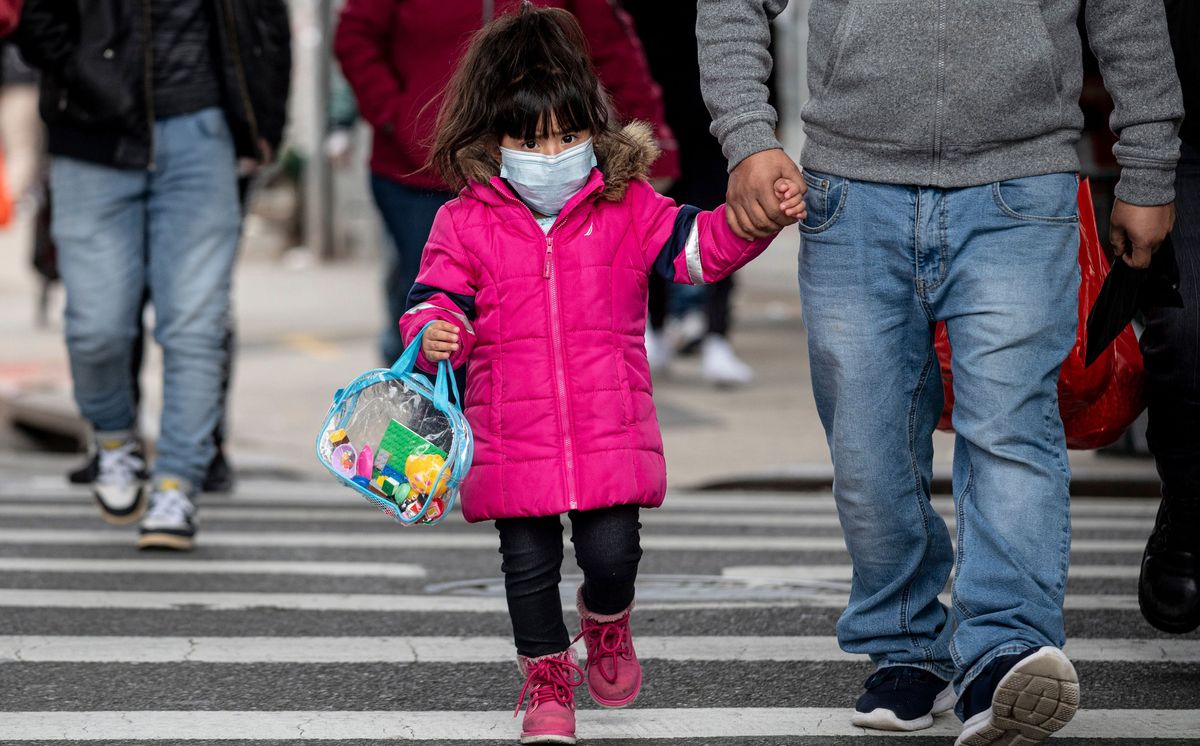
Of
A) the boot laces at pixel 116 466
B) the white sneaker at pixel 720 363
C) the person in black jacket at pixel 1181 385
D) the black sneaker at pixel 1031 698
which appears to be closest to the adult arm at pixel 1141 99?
the person in black jacket at pixel 1181 385

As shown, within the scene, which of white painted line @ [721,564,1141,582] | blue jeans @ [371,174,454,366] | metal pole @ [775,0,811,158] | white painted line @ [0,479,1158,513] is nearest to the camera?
white painted line @ [721,564,1141,582]

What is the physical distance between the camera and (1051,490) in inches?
140

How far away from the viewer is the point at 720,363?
33.1 ft

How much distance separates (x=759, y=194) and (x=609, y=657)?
100cm

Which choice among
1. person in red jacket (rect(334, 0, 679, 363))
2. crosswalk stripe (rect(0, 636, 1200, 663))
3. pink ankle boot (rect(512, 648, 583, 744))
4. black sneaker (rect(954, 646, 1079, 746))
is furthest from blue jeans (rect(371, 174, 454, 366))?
black sneaker (rect(954, 646, 1079, 746))

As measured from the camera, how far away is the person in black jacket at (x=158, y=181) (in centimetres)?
582

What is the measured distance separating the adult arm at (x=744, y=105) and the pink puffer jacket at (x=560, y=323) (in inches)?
3.9

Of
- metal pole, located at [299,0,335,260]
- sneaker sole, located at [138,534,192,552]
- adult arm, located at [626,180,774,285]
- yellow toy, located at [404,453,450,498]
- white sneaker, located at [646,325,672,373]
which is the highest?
adult arm, located at [626,180,774,285]

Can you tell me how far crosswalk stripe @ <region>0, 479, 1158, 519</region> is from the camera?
7293 mm

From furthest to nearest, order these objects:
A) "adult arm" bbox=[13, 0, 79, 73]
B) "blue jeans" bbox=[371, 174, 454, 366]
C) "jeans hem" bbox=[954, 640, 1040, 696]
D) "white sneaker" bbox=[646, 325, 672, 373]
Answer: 1. "white sneaker" bbox=[646, 325, 672, 373]
2. "blue jeans" bbox=[371, 174, 454, 366]
3. "adult arm" bbox=[13, 0, 79, 73]
4. "jeans hem" bbox=[954, 640, 1040, 696]

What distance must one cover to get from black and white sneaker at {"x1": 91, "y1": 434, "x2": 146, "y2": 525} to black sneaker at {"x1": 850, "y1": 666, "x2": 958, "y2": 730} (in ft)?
10.0

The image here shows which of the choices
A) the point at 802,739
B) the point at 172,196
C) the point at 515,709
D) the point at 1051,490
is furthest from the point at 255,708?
the point at 172,196

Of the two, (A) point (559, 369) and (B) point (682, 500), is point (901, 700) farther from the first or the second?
(B) point (682, 500)

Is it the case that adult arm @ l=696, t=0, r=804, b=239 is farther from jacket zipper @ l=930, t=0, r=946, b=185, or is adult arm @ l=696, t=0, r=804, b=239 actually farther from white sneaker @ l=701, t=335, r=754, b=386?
white sneaker @ l=701, t=335, r=754, b=386
